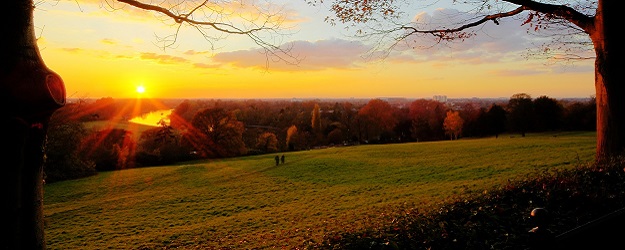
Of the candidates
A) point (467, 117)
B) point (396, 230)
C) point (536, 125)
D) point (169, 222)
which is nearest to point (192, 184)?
point (169, 222)

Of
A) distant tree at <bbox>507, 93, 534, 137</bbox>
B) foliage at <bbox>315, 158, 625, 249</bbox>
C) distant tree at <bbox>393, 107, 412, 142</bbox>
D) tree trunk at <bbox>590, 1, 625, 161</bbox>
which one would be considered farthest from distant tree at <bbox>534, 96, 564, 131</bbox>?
foliage at <bbox>315, 158, 625, 249</bbox>

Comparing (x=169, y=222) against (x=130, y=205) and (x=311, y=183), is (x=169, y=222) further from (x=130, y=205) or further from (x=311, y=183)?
(x=311, y=183)

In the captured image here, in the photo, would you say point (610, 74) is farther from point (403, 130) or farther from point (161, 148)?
point (403, 130)

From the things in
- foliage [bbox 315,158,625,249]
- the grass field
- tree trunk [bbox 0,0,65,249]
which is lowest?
the grass field

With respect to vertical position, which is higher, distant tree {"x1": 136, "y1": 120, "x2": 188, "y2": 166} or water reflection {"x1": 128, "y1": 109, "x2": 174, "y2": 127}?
water reflection {"x1": 128, "y1": 109, "x2": 174, "y2": 127}

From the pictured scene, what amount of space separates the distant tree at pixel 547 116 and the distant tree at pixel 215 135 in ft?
158

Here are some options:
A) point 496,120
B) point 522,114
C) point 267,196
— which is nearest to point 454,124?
point 496,120

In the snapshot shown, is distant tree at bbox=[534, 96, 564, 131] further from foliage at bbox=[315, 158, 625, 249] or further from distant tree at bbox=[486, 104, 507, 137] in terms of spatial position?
foliage at bbox=[315, 158, 625, 249]

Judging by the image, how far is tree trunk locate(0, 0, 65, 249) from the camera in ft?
10.4

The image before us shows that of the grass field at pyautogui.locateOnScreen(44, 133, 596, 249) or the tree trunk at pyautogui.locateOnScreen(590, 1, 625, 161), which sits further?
Result: the grass field at pyautogui.locateOnScreen(44, 133, 596, 249)

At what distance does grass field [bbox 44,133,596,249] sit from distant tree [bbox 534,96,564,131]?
101 ft

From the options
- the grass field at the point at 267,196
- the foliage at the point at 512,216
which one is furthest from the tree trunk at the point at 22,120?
the grass field at the point at 267,196

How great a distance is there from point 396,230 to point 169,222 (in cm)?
1434

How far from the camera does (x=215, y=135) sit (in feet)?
181
